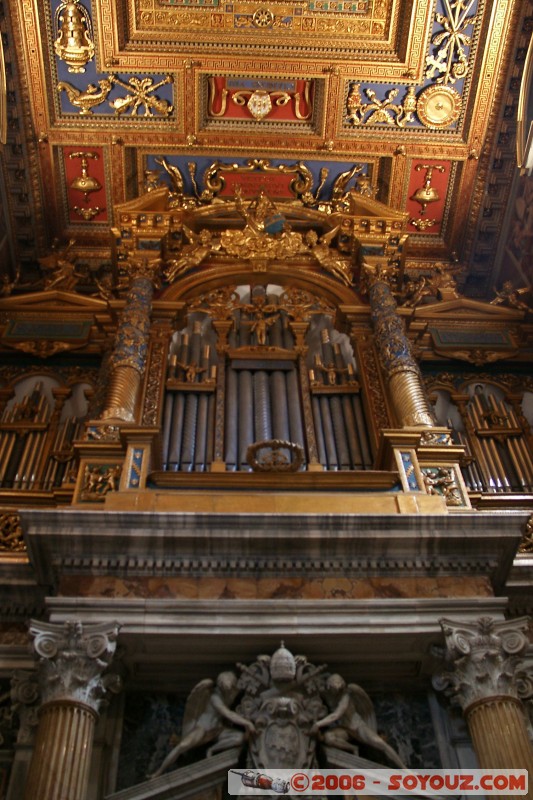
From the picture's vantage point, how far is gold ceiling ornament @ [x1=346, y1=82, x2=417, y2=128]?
12289 mm

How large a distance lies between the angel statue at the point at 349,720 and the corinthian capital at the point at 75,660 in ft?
5.54

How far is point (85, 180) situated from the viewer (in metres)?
12.7

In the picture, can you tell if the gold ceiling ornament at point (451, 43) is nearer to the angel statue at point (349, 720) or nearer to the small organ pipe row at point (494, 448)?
the small organ pipe row at point (494, 448)

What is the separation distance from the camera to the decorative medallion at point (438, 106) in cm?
1220

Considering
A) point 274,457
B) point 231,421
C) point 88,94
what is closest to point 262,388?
point 231,421

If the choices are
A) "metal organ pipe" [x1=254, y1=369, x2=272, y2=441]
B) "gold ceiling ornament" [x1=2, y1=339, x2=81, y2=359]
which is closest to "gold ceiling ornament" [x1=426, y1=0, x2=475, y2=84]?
"metal organ pipe" [x1=254, y1=369, x2=272, y2=441]

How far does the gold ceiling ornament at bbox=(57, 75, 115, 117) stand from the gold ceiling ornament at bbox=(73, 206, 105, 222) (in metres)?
1.46

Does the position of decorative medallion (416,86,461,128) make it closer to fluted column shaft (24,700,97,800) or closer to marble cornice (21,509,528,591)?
marble cornice (21,509,528,591)

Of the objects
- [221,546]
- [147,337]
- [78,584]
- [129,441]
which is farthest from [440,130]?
[78,584]

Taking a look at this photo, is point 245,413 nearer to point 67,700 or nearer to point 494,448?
point 494,448

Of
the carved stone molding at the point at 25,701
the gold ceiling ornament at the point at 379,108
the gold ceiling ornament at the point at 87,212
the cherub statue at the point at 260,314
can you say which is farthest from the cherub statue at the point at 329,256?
the carved stone molding at the point at 25,701

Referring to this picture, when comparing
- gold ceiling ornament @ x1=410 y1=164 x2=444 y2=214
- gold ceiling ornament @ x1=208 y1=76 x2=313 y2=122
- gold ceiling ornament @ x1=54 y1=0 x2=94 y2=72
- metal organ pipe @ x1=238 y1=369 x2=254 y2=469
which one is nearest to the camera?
metal organ pipe @ x1=238 y1=369 x2=254 y2=469

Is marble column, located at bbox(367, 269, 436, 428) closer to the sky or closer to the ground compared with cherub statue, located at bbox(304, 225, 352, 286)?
closer to the ground

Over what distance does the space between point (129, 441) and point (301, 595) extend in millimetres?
2415
